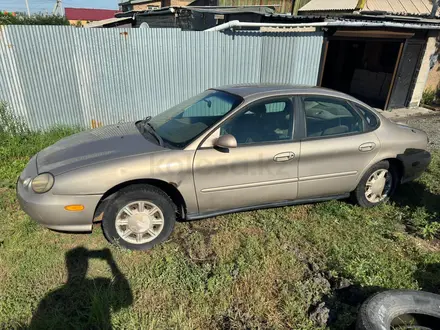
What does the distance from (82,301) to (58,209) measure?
84 cm

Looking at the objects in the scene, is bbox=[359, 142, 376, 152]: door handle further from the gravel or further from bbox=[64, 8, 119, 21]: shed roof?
bbox=[64, 8, 119, 21]: shed roof

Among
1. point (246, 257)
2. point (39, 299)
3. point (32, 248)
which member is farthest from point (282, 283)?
point (32, 248)

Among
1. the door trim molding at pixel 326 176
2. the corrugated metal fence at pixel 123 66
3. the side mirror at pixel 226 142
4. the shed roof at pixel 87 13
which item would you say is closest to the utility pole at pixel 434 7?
the corrugated metal fence at pixel 123 66

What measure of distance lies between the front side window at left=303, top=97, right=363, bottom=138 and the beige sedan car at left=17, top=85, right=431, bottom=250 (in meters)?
0.01

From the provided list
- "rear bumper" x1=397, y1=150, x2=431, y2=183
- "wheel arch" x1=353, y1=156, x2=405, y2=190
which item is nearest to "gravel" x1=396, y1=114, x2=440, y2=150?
"rear bumper" x1=397, y1=150, x2=431, y2=183

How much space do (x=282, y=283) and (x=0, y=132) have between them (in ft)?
18.7

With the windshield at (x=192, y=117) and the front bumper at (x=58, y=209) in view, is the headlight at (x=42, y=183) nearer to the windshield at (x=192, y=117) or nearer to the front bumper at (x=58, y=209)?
the front bumper at (x=58, y=209)

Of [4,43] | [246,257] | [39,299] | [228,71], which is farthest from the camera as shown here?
[228,71]

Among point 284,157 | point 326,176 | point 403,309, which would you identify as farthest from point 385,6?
point 403,309

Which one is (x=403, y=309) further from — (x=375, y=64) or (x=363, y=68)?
(x=363, y=68)

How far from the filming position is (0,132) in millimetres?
5844

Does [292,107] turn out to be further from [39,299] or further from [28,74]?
[28,74]

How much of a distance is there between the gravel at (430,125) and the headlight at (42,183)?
7.07 m

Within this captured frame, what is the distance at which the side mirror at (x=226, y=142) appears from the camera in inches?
121
